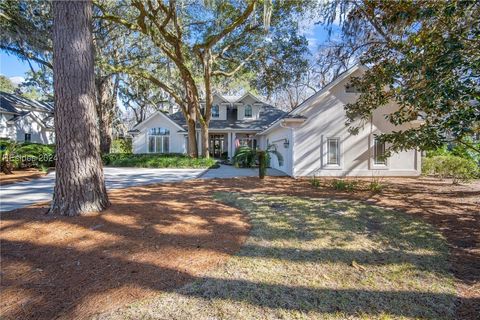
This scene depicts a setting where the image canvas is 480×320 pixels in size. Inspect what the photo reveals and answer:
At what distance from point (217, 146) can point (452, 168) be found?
17.8m

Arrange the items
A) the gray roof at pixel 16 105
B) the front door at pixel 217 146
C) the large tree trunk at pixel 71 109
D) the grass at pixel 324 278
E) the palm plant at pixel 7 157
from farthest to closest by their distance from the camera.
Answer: the front door at pixel 217 146 → the gray roof at pixel 16 105 → the palm plant at pixel 7 157 → the large tree trunk at pixel 71 109 → the grass at pixel 324 278

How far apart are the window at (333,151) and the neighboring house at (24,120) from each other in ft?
81.6

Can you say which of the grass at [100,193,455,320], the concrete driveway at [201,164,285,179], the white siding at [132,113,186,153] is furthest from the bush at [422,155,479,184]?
the white siding at [132,113,186,153]

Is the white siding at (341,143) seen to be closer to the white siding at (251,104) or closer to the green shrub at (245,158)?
the green shrub at (245,158)

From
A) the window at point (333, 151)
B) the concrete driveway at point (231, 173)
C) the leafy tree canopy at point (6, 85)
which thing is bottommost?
the concrete driveway at point (231, 173)

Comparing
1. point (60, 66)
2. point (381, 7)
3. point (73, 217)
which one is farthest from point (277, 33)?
Result: point (73, 217)

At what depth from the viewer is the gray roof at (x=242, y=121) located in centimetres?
2231

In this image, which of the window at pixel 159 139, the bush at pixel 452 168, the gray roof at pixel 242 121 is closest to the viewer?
the bush at pixel 452 168

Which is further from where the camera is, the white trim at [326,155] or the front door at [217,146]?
the front door at [217,146]

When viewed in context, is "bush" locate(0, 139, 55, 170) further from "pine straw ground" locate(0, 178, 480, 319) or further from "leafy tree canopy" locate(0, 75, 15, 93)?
"leafy tree canopy" locate(0, 75, 15, 93)

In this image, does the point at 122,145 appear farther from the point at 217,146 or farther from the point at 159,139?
the point at 217,146

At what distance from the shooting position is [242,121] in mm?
23234

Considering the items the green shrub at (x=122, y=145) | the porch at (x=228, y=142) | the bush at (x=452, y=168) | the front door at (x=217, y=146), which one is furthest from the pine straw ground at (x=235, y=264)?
the green shrub at (x=122, y=145)

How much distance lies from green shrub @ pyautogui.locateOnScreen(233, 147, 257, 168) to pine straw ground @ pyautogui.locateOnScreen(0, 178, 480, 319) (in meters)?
11.4
